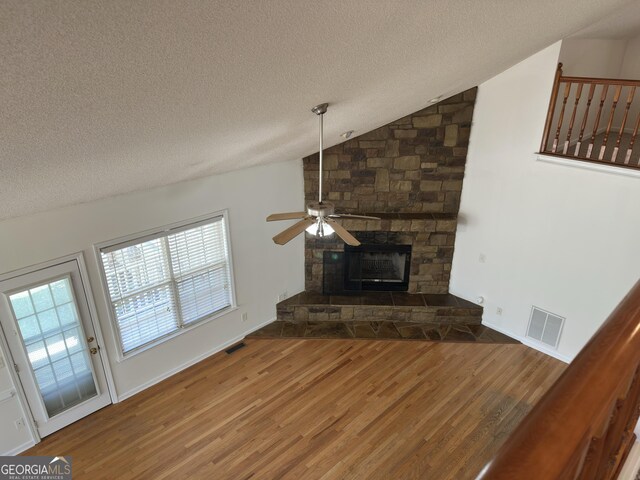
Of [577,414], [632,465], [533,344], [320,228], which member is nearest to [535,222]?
[533,344]

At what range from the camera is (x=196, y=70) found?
1.80 meters

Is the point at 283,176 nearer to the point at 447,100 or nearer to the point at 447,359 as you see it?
the point at 447,100

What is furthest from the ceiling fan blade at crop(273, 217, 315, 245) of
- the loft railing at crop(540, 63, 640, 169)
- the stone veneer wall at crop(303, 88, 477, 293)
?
the loft railing at crop(540, 63, 640, 169)

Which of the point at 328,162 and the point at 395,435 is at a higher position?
the point at 328,162

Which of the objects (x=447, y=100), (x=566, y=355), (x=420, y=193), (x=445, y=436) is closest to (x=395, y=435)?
(x=445, y=436)

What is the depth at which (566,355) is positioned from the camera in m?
5.38

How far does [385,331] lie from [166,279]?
121 inches

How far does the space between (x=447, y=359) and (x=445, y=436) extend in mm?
1305

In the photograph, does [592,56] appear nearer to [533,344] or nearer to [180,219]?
[533,344]

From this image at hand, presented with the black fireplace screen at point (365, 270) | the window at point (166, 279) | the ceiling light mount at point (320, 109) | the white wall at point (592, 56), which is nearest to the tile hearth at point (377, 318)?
the black fireplace screen at point (365, 270)

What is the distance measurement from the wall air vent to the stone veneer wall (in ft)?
4.50

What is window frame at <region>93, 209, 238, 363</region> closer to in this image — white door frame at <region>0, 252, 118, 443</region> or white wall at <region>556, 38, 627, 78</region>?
white door frame at <region>0, 252, 118, 443</region>

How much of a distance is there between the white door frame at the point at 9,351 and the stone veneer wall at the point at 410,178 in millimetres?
2996

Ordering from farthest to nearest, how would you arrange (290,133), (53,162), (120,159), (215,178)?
(215,178) → (290,133) → (120,159) → (53,162)
